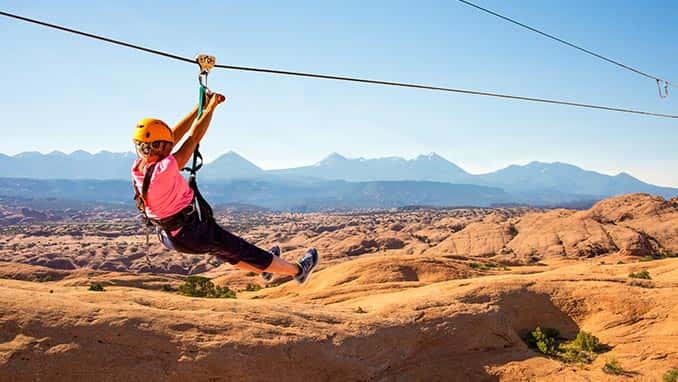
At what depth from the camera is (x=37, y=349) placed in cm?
1106

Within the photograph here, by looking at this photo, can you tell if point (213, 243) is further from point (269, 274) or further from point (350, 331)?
point (350, 331)

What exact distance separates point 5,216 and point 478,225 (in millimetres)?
196680


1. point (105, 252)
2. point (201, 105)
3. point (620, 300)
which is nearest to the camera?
point (201, 105)

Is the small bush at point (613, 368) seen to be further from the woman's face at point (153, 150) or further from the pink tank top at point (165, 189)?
the woman's face at point (153, 150)

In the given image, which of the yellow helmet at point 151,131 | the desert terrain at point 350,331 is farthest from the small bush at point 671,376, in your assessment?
the yellow helmet at point 151,131

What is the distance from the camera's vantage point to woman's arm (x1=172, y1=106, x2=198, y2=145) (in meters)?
→ 6.48

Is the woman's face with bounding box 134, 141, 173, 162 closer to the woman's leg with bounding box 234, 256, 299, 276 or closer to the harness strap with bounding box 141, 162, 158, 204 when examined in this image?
the harness strap with bounding box 141, 162, 158, 204

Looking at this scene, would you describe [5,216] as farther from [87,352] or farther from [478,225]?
[87,352]

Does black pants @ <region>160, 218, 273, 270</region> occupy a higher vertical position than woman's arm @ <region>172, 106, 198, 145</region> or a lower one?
lower

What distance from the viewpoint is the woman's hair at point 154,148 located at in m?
5.71

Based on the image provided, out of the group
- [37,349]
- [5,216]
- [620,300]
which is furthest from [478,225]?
[5,216]

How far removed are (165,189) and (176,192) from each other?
15cm

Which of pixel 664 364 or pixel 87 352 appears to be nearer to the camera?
pixel 87 352

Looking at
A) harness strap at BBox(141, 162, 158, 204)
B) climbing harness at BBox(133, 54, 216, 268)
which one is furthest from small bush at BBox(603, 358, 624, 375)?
harness strap at BBox(141, 162, 158, 204)
